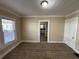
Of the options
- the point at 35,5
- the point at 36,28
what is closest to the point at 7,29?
the point at 35,5

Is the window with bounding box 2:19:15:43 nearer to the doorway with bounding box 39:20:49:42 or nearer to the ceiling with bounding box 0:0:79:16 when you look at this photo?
the ceiling with bounding box 0:0:79:16

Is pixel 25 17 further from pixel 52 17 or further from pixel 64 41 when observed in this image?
pixel 64 41

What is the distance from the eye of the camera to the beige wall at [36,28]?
586 centimetres

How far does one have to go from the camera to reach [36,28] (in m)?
6.04

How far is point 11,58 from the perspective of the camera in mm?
3168

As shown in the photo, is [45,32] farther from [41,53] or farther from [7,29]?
[7,29]

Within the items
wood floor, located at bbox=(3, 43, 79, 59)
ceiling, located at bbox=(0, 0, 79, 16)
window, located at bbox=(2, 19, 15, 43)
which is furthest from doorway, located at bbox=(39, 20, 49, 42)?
ceiling, located at bbox=(0, 0, 79, 16)

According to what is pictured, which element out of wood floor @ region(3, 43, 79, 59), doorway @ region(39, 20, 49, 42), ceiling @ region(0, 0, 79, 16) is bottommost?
wood floor @ region(3, 43, 79, 59)

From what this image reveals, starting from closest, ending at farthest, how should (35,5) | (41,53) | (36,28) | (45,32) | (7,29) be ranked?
(35,5)
(41,53)
(7,29)
(36,28)
(45,32)

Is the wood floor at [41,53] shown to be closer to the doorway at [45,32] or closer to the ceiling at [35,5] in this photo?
the doorway at [45,32]

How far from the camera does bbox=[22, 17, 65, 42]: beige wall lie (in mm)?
5855

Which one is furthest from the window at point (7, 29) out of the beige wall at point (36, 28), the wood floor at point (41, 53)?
the beige wall at point (36, 28)

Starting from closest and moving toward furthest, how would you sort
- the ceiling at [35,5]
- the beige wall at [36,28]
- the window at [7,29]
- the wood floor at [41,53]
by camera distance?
the ceiling at [35,5] → the wood floor at [41,53] → the window at [7,29] → the beige wall at [36,28]

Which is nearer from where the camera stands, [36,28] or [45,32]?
[36,28]
